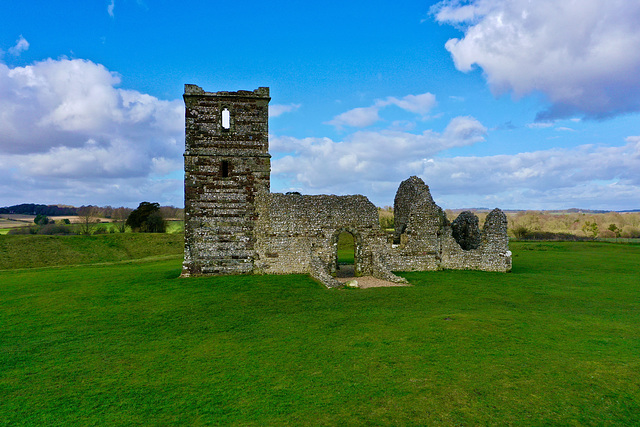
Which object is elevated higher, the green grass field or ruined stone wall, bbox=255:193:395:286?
ruined stone wall, bbox=255:193:395:286

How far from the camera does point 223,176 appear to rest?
20.1 meters

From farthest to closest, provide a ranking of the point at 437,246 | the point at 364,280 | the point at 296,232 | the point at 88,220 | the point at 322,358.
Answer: the point at 88,220 → the point at 437,246 → the point at 296,232 → the point at 364,280 → the point at 322,358

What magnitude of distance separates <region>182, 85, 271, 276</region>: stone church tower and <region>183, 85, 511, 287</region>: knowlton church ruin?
2.1 inches

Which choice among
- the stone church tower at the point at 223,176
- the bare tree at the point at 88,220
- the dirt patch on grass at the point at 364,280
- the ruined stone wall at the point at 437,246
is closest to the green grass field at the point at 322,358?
the dirt patch on grass at the point at 364,280

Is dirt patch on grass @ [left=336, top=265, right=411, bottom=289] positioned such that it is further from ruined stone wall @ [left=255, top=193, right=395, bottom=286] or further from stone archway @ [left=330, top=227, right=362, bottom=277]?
ruined stone wall @ [left=255, top=193, right=395, bottom=286]

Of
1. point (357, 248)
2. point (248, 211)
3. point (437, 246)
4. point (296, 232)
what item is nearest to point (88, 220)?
point (248, 211)

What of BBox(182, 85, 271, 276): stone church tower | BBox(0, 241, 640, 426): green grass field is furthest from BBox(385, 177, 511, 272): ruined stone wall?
BBox(182, 85, 271, 276): stone church tower

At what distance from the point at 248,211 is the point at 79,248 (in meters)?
32.0

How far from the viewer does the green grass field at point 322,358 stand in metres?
5.99

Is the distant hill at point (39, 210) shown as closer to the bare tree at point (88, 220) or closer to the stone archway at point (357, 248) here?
the bare tree at point (88, 220)

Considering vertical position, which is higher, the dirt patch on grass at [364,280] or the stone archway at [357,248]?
the stone archway at [357,248]

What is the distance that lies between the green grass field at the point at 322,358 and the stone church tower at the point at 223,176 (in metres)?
4.56

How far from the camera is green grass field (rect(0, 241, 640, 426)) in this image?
5.99 meters

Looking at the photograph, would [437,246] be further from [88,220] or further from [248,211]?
[88,220]
